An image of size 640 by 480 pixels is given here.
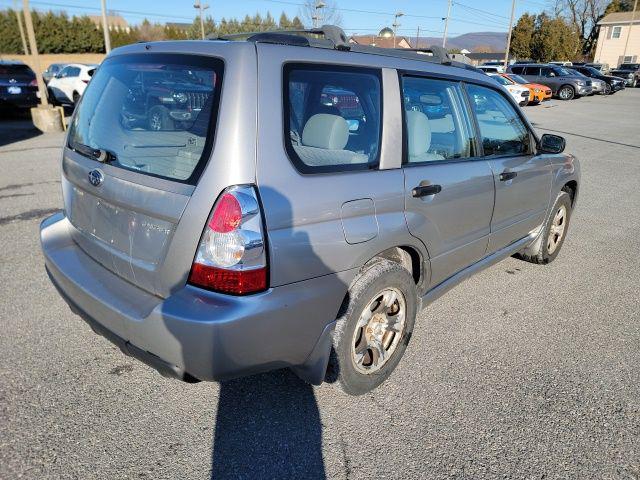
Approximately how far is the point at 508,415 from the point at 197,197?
2.00 metres

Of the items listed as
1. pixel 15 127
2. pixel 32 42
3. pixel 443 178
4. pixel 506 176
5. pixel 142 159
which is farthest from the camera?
pixel 15 127

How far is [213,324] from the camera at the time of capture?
1.91 metres

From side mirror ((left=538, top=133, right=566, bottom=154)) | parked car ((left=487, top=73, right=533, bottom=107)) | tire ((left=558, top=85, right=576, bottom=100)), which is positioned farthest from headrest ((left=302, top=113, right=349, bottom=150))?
tire ((left=558, top=85, right=576, bottom=100))

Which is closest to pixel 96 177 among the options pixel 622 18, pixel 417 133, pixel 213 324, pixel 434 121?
pixel 213 324

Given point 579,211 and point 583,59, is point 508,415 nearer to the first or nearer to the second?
point 579,211

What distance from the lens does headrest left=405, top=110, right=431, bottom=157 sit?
2717 mm

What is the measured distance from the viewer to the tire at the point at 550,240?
445 cm

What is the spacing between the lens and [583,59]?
65.4 metres

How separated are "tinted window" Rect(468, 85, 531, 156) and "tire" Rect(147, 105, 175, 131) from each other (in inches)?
81.5

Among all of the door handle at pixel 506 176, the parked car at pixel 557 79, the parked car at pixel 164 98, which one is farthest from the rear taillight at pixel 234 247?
the parked car at pixel 557 79

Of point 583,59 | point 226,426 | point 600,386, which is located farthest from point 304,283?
point 583,59

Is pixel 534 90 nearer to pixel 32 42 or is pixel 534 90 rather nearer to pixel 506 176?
pixel 32 42

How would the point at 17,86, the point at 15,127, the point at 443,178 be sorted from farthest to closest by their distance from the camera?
the point at 17,86
the point at 15,127
the point at 443,178

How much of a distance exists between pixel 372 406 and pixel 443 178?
1405mm
